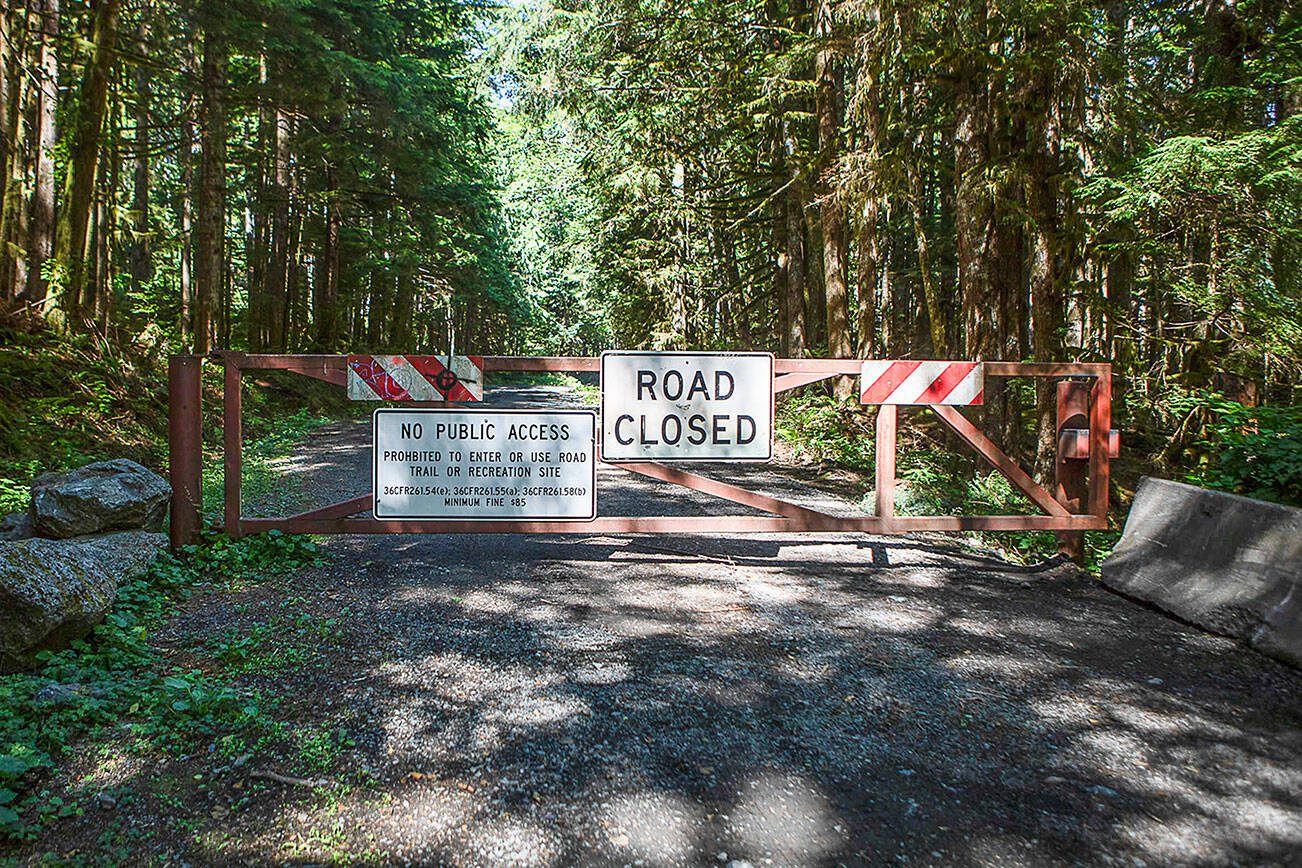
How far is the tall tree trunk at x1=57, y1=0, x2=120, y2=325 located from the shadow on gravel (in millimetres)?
10652

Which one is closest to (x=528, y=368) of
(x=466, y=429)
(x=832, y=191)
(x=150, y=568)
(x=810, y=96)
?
(x=466, y=429)

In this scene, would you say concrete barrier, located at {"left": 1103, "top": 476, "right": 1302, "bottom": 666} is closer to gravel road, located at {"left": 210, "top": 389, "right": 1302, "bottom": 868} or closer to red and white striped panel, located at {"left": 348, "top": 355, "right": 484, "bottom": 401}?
gravel road, located at {"left": 210, "top": 389, "right": 1302, "bottom": 868}

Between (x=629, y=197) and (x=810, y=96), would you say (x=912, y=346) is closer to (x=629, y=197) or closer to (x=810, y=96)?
(x=629, y=197)

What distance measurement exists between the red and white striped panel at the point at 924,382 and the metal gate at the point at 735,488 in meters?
0.09

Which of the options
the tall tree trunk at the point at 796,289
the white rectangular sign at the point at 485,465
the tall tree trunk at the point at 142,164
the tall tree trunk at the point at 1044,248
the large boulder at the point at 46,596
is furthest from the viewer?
the tall tree trunk at the point at 796,289

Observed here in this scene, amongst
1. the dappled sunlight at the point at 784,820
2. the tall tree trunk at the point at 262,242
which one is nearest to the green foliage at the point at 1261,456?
the dappled sunlight at the point at 784,820

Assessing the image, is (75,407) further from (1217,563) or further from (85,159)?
(1217,563)

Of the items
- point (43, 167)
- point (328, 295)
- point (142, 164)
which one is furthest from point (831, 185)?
point (142, 164)

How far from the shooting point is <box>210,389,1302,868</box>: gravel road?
2.73 metres

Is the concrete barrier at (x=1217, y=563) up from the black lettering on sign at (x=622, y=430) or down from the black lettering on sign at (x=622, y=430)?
down

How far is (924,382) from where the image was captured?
20.6 feet

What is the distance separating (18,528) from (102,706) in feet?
11.3

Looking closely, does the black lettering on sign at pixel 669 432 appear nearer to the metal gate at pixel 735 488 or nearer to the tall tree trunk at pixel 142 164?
the metal gate at pixel 735 488

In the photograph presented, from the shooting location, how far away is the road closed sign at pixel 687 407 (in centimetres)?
612
